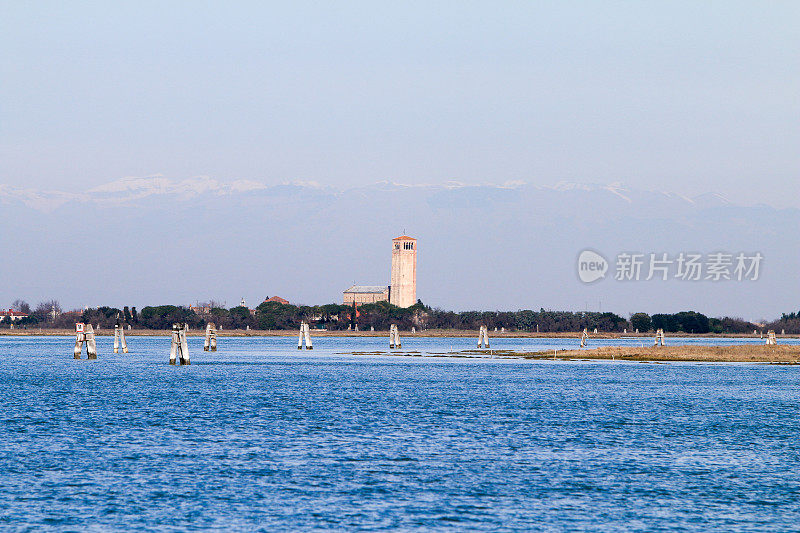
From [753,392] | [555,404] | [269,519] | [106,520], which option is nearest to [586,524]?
[269,519]

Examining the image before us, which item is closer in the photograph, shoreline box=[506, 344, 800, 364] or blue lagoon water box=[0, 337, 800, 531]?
blue lagoon water box=[0, 337, 800, 531]

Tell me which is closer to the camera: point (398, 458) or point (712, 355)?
point (398, 458)

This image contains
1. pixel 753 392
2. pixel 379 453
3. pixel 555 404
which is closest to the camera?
pixel 379 453

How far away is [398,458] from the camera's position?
128 ft

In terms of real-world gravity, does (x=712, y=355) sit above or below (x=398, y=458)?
above

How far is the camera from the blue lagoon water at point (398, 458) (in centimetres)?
2855

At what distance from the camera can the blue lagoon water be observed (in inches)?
1124

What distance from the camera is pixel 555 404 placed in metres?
64.2

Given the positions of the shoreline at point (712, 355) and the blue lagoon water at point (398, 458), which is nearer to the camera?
the blue lagoon water at point (398, 458)

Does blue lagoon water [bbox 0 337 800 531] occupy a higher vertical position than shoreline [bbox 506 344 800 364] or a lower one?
lower

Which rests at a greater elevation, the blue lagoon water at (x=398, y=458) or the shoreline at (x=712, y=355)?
the shoreline at (x=712, y=355)

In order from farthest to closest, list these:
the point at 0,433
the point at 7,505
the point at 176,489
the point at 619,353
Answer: the point at 619,353
the point at 0,433
the point at 176,489
the point at 7,505

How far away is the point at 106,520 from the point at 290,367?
83.4 m

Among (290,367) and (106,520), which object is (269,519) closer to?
(106,520)
